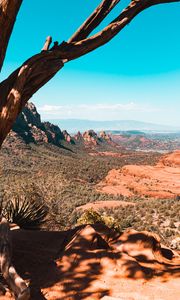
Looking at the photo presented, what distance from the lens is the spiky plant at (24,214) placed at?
9.35 meters

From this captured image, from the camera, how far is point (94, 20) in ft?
15.3

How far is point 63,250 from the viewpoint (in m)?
5.13

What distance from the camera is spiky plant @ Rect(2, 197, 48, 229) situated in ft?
30.7

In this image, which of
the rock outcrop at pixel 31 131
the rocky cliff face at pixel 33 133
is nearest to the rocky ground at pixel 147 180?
the rocky cliff face at pixel 33 133

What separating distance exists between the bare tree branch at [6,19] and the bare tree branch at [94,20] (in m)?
0.98

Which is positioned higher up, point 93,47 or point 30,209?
point 93,47

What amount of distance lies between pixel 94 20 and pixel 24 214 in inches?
268

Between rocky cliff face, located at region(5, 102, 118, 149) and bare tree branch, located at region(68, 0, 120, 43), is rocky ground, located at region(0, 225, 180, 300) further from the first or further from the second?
rocky cliff face, located at region(5, 102, 118, 149)

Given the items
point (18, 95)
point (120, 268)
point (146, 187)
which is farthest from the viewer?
point (146, 187)

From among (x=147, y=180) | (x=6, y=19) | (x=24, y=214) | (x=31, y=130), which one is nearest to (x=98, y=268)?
(x=6, y=19)

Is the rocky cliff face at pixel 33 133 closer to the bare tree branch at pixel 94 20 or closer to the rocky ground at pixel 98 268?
the rocky ground at pixel 98 268

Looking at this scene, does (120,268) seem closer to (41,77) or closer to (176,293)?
(176,293)

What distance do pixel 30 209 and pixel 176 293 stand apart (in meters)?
6.80

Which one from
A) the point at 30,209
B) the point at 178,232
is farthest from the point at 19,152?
the point at 30,209
